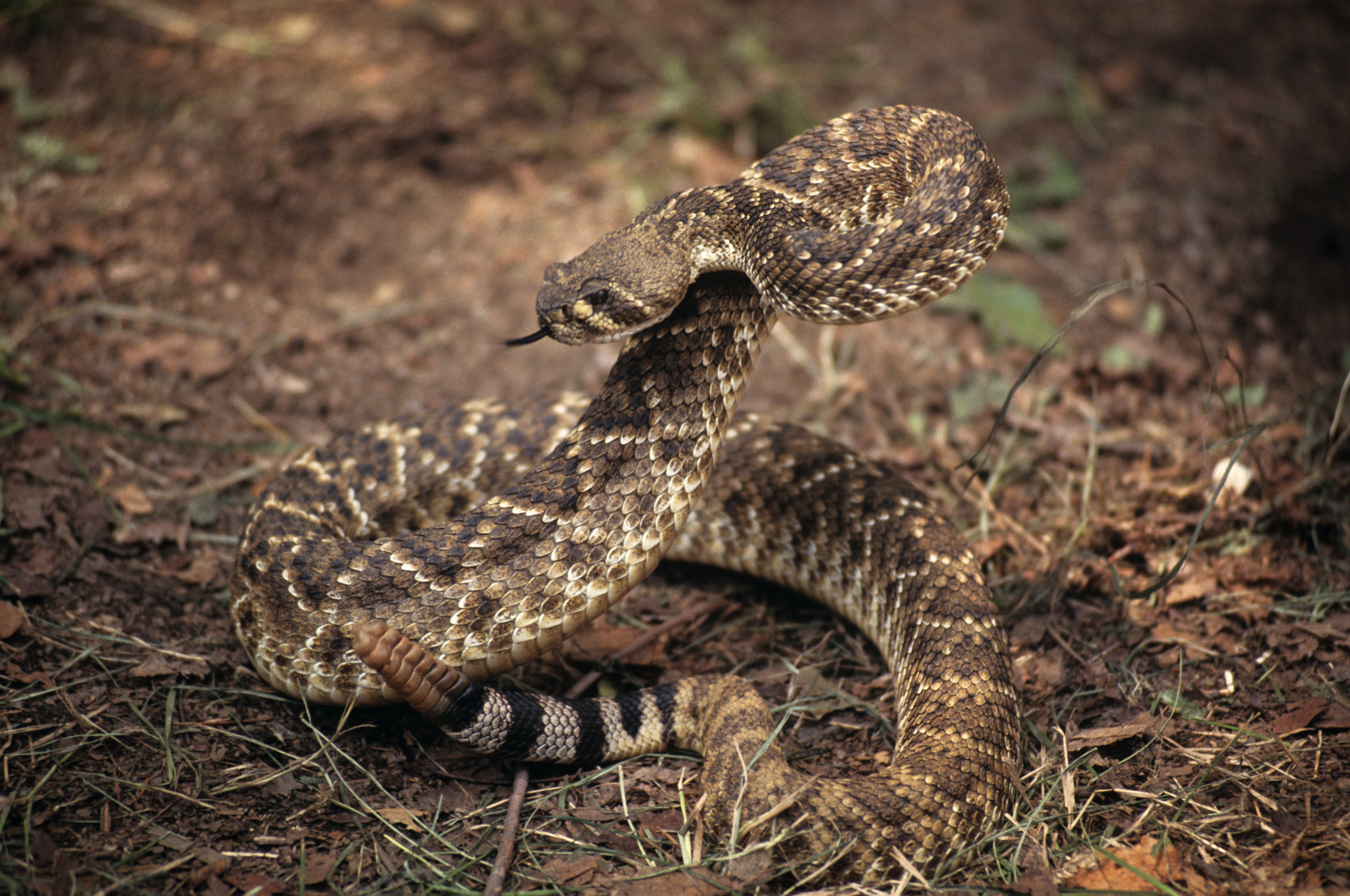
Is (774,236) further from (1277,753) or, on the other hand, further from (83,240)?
(83,240)

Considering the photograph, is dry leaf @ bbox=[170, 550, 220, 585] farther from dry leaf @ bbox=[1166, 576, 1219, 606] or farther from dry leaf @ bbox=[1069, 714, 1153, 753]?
dry leaf @ bbox=[1166, 576, 1219, 606]

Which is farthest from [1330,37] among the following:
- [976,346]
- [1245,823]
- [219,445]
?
[219,445]

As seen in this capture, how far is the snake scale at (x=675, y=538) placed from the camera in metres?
3.88

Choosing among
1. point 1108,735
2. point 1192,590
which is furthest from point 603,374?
point 1108,735

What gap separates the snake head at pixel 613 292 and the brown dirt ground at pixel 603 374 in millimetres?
1665

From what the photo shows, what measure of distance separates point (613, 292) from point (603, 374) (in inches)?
104

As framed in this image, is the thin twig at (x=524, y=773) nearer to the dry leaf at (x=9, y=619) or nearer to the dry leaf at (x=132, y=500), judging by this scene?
the dry leaf at (x=9, y=619)

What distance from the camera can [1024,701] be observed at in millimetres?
4520

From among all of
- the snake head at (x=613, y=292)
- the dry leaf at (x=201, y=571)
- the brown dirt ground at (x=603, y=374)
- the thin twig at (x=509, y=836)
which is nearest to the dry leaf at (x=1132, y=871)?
the brown dirt ground at (x=603, y=374)

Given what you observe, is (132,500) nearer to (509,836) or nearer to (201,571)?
(201,571)

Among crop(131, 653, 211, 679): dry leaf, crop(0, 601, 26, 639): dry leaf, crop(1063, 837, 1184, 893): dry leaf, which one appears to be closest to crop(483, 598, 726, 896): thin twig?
crop(131, 653, 211, 679): dry leaf

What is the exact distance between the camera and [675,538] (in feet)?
14.9

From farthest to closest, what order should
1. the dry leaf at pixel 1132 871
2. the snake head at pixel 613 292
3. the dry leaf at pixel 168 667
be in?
the dry leaf at pixel 168 667 → the snake head at pixel 613 292 → the dry leaf at pixel 1132 871

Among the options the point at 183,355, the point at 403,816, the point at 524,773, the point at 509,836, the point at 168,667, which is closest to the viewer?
the point at 509,836
